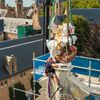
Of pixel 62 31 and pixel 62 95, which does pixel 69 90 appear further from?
pixel 62 31

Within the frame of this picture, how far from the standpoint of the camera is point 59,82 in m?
5.89

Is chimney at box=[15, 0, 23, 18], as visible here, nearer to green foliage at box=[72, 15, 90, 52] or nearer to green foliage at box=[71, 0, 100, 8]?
green foliage at box=[71, 0, 100, 8]

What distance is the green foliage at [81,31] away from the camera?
26266mm

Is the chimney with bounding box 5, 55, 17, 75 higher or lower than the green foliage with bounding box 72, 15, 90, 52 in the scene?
lower

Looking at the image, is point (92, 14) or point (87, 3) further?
point (87, 3)

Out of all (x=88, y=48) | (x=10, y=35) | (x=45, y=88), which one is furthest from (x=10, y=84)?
(x=10, y=35)

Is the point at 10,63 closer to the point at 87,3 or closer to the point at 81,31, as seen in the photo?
the point at 81,31

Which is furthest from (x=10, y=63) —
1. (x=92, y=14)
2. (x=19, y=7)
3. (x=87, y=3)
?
(x=87, y=3)

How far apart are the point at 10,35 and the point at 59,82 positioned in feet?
143

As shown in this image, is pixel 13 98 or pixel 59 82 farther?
pixel 13 98

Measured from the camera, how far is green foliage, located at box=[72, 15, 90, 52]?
1034 inches

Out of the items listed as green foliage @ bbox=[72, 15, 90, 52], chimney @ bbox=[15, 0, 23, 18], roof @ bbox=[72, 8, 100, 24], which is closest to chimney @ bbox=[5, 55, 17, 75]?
green foliage @ bbox=[72, 15, 90, 52]

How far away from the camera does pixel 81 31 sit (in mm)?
26703

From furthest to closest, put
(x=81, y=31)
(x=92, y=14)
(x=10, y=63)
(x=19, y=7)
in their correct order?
1. (x=19, y=7)
2. (x=92, y=14)
3. (x=81, y=31)
4. (x=10, y=63)
